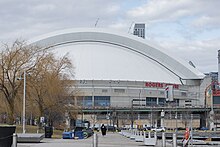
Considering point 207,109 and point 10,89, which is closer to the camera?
point 10,89

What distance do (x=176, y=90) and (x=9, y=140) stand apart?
382 feet

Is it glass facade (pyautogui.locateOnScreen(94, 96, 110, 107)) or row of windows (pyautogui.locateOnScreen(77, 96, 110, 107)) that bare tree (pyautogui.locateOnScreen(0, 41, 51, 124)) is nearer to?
row of windows (pyautogui.locateOnScreen(77, 96, 110, 107))

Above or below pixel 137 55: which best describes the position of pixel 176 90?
below

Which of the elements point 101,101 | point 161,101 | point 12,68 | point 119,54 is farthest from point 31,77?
point 119,54

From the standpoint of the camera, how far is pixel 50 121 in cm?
7181

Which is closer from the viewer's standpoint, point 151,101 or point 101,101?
point 101,101

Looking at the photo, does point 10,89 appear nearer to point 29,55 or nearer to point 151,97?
point 29,55

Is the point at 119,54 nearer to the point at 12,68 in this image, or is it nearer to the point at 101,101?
the point at 101,101

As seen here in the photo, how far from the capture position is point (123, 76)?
449 feet

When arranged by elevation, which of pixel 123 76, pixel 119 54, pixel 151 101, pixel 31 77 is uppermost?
pixel 119 54

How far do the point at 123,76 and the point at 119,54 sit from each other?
43.3ft

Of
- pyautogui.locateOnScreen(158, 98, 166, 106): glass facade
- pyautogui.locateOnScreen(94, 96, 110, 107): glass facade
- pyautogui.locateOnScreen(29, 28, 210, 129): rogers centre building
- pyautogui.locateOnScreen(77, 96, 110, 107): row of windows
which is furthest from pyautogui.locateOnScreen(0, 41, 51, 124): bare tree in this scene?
pyautogui.locateOnScreen(158, 98, 166, 106): glass facade

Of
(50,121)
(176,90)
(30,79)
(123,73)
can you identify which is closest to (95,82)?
(123,73)

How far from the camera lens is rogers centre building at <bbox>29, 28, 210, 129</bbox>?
425ft
